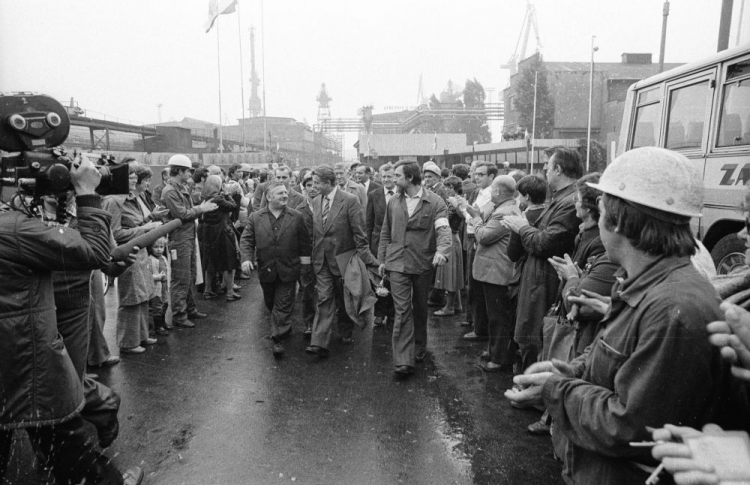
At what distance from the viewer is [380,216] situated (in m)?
7.21

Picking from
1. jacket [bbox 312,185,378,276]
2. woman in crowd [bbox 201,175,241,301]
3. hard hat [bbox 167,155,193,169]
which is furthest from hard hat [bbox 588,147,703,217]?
woman in crowd [bbox 201,175,241,301]

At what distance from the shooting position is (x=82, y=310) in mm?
3400

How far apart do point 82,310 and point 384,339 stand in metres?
3.60

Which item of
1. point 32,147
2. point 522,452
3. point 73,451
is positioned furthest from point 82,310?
point 522,452

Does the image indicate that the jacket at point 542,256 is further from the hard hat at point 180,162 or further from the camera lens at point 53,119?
the hard hat at point 180,162

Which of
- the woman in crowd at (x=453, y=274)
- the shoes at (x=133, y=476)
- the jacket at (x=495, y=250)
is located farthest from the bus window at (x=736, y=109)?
the shoes at (x=133, y=476)

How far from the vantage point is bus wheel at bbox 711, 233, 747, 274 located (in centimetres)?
503

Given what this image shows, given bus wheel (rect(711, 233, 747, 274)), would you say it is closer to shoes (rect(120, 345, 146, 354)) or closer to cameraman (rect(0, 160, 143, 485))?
cameraman (rect(0, 160, 143, 485))

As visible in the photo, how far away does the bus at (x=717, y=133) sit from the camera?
5164mm

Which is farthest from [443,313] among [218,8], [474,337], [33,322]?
[218,8]

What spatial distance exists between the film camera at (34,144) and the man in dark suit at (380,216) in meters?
4.56

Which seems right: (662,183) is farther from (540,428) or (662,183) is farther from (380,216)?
(380,216)

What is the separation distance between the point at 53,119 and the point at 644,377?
2841mm

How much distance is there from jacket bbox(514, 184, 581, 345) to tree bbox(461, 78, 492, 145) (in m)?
54.8
